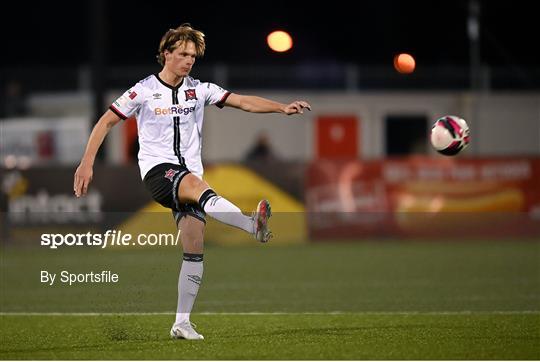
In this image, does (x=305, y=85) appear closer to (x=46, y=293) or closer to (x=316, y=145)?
(x=316, y=145)

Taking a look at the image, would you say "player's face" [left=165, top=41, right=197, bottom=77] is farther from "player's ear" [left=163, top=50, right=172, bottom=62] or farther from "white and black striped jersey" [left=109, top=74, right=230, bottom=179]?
"white and black striped jersey" [left=109, top=74, right=230, bottom=179]

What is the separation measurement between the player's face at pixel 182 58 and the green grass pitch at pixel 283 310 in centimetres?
173

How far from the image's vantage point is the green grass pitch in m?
9.48

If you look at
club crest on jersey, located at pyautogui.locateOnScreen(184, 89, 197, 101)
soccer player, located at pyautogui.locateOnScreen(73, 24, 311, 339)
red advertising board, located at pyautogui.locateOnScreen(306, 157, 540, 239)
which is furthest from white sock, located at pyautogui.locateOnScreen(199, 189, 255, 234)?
red advertising board, located at pyautogui.locateOnScreen(306, 157, 540, 239)

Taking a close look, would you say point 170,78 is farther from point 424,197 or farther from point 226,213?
point 424,197

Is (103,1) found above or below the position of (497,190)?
above

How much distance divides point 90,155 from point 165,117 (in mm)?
649

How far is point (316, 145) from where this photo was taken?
3180 centimetres

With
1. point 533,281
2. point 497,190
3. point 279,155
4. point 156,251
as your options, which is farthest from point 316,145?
point 156,251

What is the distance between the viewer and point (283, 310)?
12359 mm

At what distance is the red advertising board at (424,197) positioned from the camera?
2159cm

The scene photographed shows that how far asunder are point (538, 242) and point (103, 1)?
7975 mm

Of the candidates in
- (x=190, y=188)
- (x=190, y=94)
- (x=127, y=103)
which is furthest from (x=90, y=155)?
(x=190, y=94)

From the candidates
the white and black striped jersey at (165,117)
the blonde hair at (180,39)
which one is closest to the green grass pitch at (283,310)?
the white and black striped jersey at (165,117)
